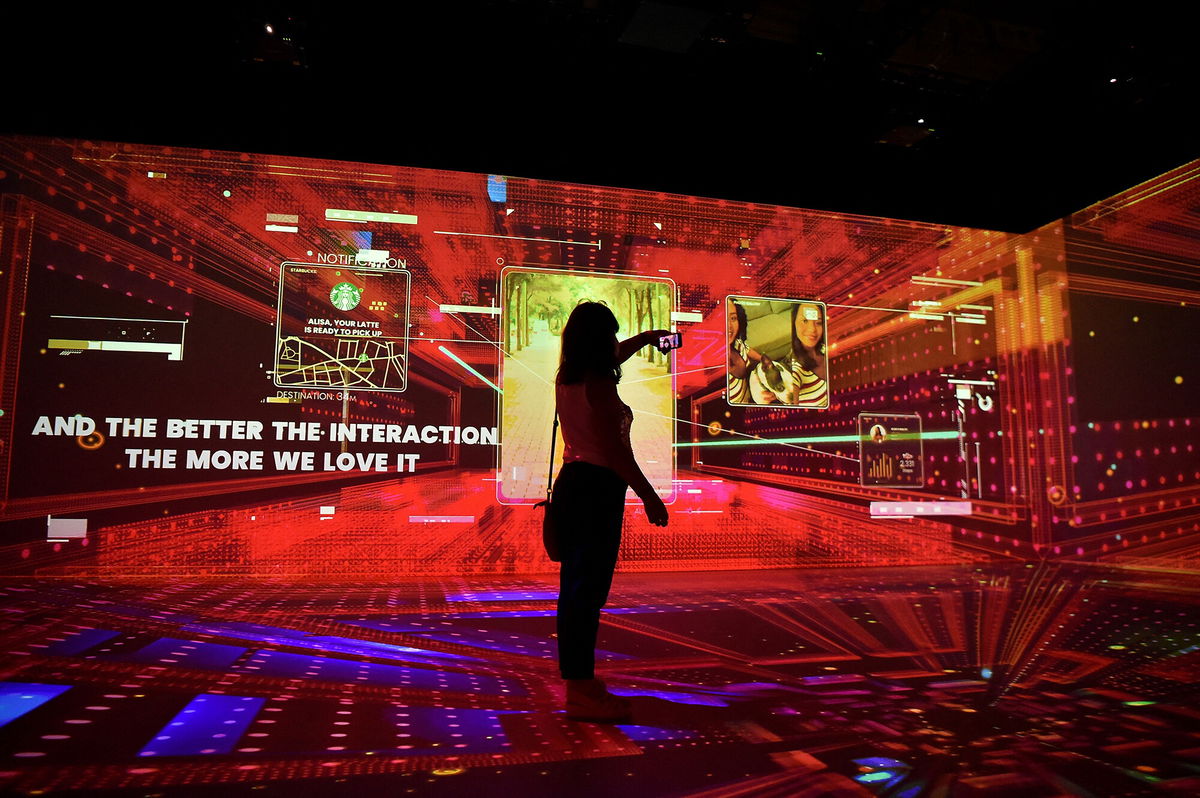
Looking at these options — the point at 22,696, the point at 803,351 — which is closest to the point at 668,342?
the point at 22,696

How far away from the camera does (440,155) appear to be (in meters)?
4.09

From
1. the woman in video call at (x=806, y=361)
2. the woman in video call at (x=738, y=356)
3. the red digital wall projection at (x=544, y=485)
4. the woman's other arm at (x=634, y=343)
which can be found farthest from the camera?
the woman in video call at (x=806, y=361)

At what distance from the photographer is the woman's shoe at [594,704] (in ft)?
5.14

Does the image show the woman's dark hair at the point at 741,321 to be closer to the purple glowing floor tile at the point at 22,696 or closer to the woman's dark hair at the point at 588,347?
the woman's dark hair at the point at 588,347

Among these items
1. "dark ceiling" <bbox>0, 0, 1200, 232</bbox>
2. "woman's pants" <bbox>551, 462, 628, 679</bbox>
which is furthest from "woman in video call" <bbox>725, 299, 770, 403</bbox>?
"woman's pants" <bbox>551, 462, 628, 679</bbox>

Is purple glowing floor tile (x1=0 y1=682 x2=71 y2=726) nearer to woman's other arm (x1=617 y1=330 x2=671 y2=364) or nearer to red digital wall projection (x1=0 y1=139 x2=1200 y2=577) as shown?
woman's other arm (x1=617 y1=330 x2=671 y2=364)

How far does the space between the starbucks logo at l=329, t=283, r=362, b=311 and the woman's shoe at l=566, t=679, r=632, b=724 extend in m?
3.13

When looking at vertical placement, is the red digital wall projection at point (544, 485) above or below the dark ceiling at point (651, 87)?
below

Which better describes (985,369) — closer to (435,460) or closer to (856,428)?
(856,428)

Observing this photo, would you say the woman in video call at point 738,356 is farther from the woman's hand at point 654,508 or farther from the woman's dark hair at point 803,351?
the woman's hand at point 654,508

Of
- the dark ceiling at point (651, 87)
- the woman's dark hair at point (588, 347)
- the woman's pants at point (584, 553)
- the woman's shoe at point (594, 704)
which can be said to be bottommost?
the woman's shoe at point (594, 704)

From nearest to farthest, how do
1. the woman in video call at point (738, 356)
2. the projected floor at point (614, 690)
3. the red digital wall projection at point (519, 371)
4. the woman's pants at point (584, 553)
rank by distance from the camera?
the projected floor at point (614, 690) < the woman's pants at point (584, 553) < the red digital wall projection at point (519, 371) < the woman in video call at point (738, 356)

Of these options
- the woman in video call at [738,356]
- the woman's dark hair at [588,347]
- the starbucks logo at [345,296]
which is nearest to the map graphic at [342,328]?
the starbucks logo at [345,296]

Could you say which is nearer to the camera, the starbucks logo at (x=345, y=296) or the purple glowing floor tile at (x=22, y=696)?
the purple glowing floor tile at (x=22, y=696)
